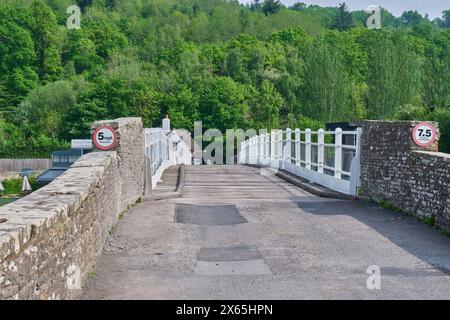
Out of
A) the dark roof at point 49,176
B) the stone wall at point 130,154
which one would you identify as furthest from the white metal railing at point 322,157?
the dark roof at point 49,176

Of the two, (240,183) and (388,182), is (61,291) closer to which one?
(388,182)

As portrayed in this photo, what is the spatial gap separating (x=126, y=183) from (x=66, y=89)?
9149 centimetres

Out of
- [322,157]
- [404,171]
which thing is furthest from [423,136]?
[322,157]

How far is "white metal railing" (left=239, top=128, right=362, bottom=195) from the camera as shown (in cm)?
1745

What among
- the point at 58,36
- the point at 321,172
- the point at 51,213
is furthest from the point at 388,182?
the point at 58,36

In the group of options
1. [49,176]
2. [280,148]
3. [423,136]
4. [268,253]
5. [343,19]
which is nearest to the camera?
[268,253]

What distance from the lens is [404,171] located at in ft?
46.4

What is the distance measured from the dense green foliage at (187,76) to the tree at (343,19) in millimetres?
11701

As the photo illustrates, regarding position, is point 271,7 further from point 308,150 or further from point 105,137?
point 105,137

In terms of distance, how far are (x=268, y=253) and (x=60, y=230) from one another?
4.05 meters

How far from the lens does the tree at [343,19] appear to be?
16400 cm

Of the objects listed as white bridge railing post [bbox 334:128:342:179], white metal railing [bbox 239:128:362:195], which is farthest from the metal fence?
white bridge railing post [bbox 334:128:342:179]

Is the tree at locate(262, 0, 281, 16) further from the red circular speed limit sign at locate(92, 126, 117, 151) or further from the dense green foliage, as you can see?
the red circular speed limit sign at locate(92, 126, 117, 151)

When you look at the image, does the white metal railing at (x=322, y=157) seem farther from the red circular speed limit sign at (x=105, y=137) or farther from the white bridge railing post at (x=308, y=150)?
the red circular speed limit sign at (x=105, y=137)
